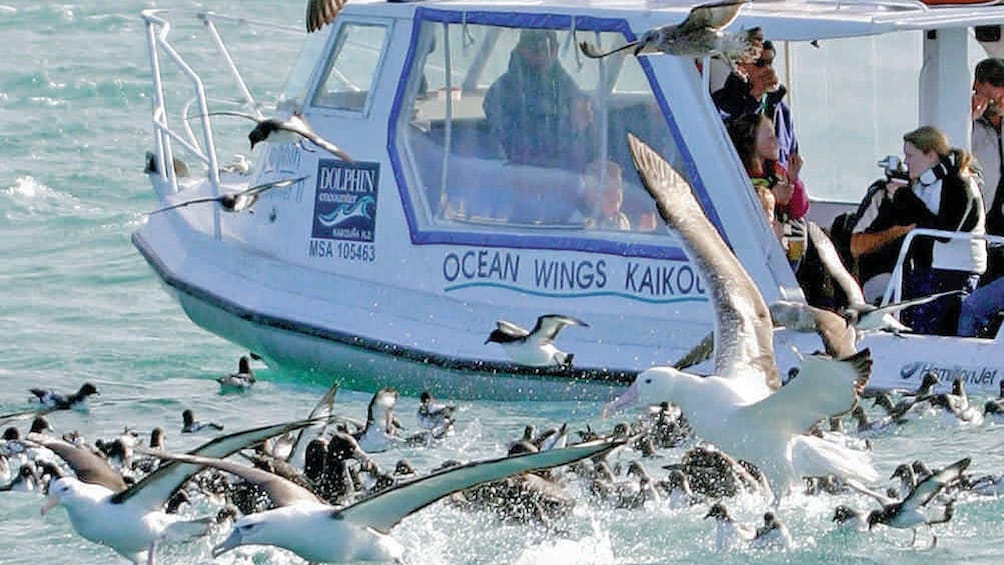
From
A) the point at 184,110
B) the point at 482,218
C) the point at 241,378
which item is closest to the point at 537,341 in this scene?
the point at 482,218

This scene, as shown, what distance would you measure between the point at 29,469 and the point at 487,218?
331 cm

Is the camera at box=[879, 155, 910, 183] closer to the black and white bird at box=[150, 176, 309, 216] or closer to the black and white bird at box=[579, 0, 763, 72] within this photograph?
the black and white bird at box=[579, 0, 763, 72]

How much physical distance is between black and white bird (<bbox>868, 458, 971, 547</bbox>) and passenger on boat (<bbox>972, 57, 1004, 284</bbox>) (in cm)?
293

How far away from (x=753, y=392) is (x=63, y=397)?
19.0ft

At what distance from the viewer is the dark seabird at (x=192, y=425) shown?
13.7 meters

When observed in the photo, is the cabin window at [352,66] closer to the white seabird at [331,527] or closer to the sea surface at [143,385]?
the sea surface at [143,385]

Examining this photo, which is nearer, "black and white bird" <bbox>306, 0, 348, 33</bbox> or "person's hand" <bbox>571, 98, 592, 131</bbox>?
"black and white bird" <bbox>306, 0, 348, 33</bbox>

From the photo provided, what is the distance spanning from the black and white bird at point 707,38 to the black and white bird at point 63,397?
15.5ft

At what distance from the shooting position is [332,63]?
15.3 meters

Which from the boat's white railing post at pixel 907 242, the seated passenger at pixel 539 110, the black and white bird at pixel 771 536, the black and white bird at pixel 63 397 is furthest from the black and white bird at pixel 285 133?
the black and white bird at pixel 771 536

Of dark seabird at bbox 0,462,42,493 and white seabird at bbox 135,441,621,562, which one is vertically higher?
white seabird at bbox 135,441,621,562

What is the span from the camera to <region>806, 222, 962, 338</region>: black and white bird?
1203 centimetres

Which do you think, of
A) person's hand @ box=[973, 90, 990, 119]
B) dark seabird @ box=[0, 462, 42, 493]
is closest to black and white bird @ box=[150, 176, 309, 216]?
dark seabird @ box=[0, 462, 42, 493]

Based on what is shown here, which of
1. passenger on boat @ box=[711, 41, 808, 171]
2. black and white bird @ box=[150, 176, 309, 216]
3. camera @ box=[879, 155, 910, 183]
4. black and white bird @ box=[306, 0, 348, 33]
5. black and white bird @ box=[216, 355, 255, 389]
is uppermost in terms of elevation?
black and white bird @ box=[306, 0, 348, 33]
